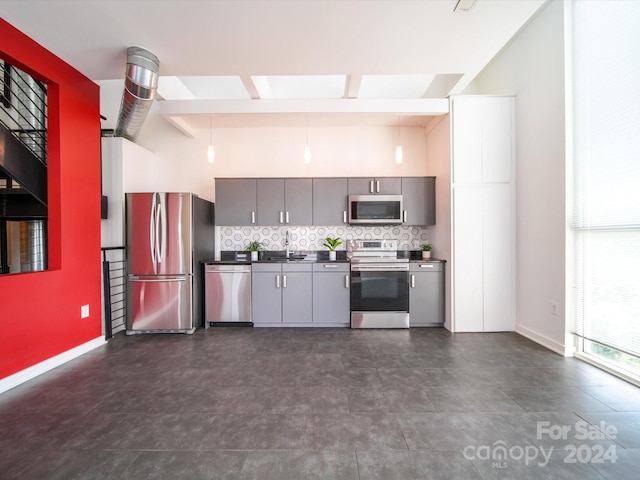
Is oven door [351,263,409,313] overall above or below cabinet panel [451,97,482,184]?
below

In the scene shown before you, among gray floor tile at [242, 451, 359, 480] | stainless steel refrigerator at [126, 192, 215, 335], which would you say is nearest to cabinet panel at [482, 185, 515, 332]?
gray floor tile at [242, 451, 359, 480]

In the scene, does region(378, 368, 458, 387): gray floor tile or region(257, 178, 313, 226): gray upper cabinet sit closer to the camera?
region(378, 368, 458, 387): gray floor tile

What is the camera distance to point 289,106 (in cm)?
372

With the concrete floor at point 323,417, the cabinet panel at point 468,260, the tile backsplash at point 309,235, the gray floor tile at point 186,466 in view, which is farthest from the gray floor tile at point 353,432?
the tile backsplash at point 309,235

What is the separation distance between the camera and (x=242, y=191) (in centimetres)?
416

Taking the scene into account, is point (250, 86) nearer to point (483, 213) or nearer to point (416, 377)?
point (483, 213)

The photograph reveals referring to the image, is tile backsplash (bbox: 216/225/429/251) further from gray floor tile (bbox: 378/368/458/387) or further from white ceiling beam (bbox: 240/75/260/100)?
gray floor tile (bbox: 378/368/458/387)

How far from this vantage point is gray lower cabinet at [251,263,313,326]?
12.7 ft

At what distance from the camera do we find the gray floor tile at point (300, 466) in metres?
1.39

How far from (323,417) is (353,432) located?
23cm

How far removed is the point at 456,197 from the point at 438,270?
1.00 metres

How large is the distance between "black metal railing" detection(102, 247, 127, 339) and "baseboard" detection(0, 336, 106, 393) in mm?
309

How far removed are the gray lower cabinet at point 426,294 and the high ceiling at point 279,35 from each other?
211 centimetres

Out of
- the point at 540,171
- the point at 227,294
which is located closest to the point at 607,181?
the point at 540,171
